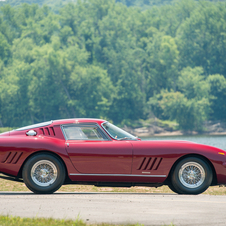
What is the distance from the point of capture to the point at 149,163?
789 cm

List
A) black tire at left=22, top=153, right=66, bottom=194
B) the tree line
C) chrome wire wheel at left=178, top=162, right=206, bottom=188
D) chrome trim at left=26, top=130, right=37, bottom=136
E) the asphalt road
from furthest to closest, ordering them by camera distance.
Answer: the tree line, chrome trim at left=26, top=130, right=37, bottom=136, chrome wire wheel at left=178, top=162, right=206, bottom=188, black tire at left=22, top=153, right=66, bottom=194, the asphalt road

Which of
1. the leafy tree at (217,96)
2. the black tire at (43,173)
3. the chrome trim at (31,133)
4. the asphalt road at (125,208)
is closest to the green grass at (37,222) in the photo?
the asphalt road at (125,208)

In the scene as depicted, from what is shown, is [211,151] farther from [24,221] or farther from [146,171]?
[24,221]

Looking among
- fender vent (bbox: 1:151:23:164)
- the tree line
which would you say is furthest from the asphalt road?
the tree line

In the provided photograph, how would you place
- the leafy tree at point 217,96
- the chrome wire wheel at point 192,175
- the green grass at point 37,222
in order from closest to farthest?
the green grass at point 37,222 < the chrome wire wheel at point 192,175 < the leafy tree at point 217,96

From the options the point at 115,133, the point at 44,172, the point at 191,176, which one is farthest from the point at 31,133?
the point at 191,176

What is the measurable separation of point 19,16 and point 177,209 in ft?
325

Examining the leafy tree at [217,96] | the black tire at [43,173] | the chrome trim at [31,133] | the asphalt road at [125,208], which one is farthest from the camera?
the leafy tree at [217,96]

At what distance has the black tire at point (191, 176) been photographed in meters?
7.88

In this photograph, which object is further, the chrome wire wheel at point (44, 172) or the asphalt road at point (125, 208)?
the chrome wire wheel at point (44, 172)

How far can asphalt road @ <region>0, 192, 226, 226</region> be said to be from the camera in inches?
220

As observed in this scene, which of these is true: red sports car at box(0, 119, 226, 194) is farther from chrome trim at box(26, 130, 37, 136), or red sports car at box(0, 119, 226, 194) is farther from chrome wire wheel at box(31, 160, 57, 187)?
chrome trim at box(26, 130, 37, 136)

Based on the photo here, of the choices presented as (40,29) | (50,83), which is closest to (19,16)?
(40,29)

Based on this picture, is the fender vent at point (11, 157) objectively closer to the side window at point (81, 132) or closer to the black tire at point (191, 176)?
the side window at point (81, 132)
